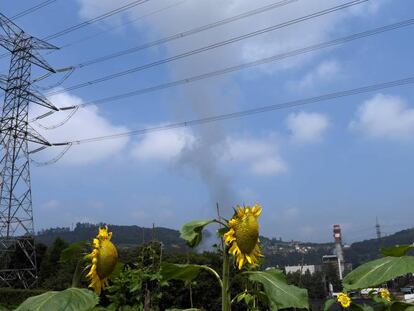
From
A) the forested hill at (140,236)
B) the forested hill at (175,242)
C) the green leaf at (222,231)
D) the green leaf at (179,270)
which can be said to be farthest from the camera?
the forested hill at (175,242)

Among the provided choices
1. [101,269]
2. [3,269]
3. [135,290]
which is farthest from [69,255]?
[3,269]

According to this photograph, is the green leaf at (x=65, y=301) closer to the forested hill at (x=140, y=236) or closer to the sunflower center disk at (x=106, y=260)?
the sunflower center disk at (x=106, y=260)

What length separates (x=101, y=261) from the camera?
2.17m

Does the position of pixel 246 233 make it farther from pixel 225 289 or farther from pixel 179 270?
pixel 179 270

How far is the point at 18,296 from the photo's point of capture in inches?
1177

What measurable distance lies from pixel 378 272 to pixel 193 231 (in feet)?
2.62

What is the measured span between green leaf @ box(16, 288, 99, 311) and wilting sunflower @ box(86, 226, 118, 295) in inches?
8.4

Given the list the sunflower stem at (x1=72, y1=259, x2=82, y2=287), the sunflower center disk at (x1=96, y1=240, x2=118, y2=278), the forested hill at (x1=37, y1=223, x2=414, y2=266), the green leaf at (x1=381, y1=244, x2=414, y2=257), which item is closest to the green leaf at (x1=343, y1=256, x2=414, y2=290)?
the green leaf at (x1=381, y1=244, x2=414, y2=257)

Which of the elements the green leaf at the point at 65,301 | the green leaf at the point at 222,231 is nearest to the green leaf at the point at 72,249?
the green leaf at the point at 65,301

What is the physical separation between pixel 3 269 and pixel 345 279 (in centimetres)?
4253

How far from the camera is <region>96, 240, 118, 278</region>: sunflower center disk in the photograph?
2166mm

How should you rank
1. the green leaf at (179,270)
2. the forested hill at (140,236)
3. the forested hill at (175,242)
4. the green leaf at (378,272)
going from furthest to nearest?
the forested hill at (175,242) < the forested hill at (140,236) < the green leaf at (179,270) < the green leaf at (378,272)

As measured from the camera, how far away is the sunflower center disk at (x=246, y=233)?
2.19 meters

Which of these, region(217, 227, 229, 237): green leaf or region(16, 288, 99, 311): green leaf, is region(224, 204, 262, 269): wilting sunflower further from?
region(16, 288, 99, 311): green leaf
